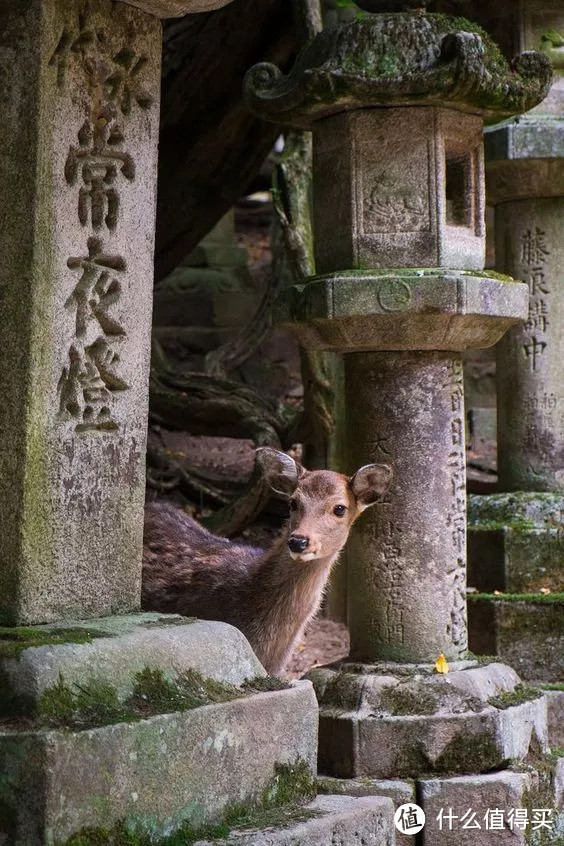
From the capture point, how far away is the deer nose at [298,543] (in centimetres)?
554

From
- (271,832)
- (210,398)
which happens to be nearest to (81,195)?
(271,832)

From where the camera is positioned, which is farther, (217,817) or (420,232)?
(420,232)

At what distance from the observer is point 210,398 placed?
10.2 meters

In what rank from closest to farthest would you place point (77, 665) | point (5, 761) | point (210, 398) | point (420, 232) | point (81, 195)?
1. point (5, 761)
2. point (77, 665)
3. point (81, 195)
4. point (420, 232)
5. point (210, 398)

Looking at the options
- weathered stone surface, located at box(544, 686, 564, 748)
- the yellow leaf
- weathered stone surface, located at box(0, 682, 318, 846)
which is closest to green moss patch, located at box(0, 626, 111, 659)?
weathered stone surface, located at box(0, 682, 318, 846)

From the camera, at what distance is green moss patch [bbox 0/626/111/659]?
12.1ft

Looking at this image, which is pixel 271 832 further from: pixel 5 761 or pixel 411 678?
pixel 411 678

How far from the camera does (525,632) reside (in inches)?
275

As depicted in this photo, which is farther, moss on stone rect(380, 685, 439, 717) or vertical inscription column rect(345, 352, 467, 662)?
vertical inscription column rect(345, 352, 467, 662)

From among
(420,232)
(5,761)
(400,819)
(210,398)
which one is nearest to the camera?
(5,761)

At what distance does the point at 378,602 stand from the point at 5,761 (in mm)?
2373

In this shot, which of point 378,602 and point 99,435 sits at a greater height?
point 99,435

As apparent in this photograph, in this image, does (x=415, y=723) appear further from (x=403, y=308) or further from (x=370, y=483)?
(x=403, y=308)

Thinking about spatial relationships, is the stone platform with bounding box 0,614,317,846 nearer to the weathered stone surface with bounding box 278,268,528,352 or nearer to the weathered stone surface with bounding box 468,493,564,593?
the weathered stone surface with bounding box 278,268,528,352
